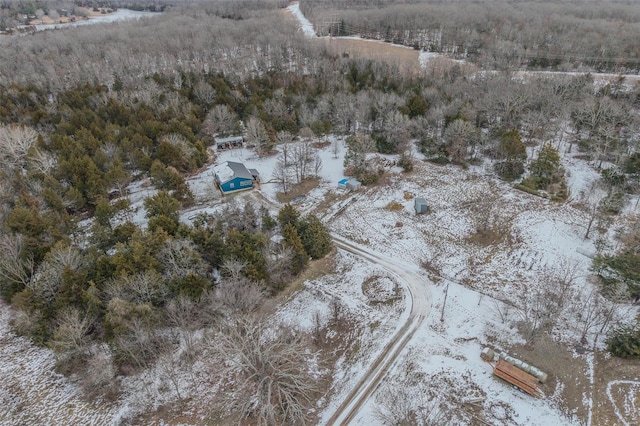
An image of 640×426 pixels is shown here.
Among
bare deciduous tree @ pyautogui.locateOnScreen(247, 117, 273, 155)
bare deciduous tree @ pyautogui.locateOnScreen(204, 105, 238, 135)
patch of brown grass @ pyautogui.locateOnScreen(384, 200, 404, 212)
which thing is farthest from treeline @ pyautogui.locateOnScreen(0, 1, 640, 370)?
A: patch of brown grass @ pyautogui.locateOnScreen(384, 200, 404, 212)

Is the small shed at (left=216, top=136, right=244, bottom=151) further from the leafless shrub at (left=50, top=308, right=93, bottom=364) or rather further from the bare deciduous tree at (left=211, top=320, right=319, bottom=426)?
the bare deciduous tree at (left=211, top=320, right=319, bottom=426)

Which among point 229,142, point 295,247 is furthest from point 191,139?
point 295,247

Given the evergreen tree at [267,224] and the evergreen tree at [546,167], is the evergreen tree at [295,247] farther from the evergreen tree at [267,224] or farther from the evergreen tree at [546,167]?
the evergreen tree at [546,167]

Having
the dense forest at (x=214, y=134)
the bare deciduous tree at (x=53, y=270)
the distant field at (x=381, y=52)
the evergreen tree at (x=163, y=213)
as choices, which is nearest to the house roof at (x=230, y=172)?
the dense forest at (x=214, y=134)

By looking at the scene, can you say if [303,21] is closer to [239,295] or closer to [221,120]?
[221,120]

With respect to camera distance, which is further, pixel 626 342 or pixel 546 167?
pixel 546 167
